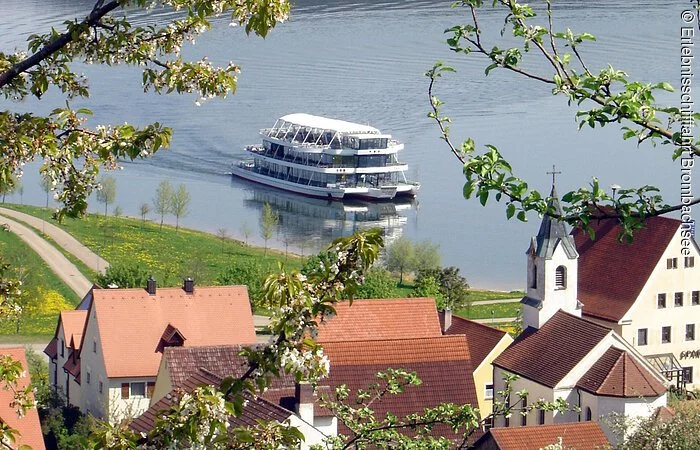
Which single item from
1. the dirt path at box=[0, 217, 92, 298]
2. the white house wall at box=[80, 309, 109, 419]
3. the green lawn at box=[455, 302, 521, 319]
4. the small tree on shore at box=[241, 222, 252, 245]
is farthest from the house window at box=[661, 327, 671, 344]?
the small tree on shore at box=[241, 222, 252, 245]

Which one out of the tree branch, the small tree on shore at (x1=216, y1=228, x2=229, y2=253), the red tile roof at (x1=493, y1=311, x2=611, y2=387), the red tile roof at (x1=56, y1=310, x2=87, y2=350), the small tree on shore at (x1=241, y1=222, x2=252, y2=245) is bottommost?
the small tree on shore at (x1=241, y1=222, x2=252, y2=245)

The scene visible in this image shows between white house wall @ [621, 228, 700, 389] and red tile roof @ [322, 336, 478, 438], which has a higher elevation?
red tile roof @ [322, 336, 478, 438]

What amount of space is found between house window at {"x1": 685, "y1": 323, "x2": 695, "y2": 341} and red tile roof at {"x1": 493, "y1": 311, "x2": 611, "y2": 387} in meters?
6.00

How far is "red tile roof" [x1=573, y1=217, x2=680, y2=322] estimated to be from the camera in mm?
30500

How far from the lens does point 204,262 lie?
44.7m

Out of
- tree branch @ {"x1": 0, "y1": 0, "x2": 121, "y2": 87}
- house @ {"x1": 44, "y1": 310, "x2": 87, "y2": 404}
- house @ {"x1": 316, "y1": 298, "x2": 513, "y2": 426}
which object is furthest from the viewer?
house @ {"x1": 44, "y1": 310, "x2": 87, "y2": 404}

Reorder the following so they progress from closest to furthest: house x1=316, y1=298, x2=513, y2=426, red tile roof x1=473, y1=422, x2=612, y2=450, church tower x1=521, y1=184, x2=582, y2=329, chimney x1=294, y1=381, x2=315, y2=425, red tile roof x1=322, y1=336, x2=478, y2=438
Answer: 1. chimney x1=294, y1=381, x2=315, y2=425
2. red tile roof x1=473, y1=422, x2=612, y2=450
3. red tile roof x1=322, y1=336, x2=478, y2=438
4. house x1=316, y1=298, x2=513, y2=426
5. church tower x1=521, y1=184, x2=582, y2=329

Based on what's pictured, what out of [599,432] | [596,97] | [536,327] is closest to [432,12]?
[536,327]

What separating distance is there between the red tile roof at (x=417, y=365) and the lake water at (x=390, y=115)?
2360 centimetres

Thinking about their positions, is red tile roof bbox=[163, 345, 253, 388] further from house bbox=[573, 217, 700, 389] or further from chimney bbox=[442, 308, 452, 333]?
house bbox=[573, 217, 700, 389]

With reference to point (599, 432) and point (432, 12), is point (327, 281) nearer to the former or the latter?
point (599, 432)

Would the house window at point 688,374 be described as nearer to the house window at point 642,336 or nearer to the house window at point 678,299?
the house window at point 642,336

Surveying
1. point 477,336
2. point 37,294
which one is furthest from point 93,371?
point 37,294

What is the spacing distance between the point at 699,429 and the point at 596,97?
12518 mm
